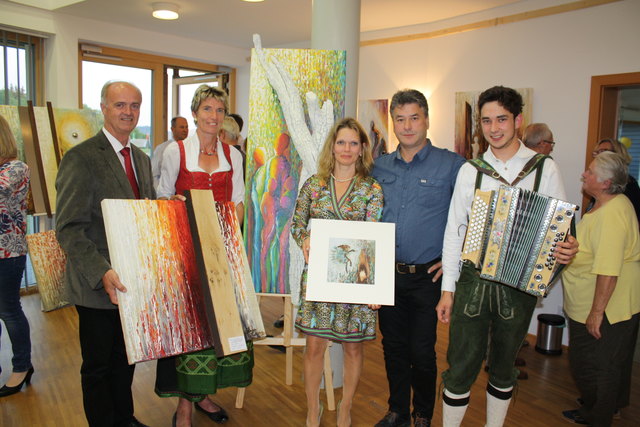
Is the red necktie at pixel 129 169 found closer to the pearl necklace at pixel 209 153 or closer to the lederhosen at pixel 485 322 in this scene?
the pearl necklace at pixel 209 153

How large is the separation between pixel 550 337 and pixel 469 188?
2.91 m

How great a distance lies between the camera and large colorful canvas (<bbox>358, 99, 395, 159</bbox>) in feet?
21.0

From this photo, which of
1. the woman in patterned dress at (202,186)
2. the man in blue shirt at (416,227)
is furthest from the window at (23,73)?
the man in blue shirt at (416,227)

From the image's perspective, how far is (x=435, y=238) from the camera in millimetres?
2631

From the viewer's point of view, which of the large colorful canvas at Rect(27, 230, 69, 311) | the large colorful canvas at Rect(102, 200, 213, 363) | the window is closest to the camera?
the large colorful canvas at Rect(102, 200, 213, 363)

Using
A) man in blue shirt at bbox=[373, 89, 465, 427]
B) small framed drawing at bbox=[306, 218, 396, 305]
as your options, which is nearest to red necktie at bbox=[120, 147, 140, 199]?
small framed drawing at bbox=[306, 218, 396, 305]

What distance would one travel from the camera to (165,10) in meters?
5.66

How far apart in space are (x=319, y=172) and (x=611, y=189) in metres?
1.79

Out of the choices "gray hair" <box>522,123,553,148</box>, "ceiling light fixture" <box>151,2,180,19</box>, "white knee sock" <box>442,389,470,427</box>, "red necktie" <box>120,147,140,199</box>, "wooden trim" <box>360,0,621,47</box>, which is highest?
"ceiling light fixture" <box>151,2,180,19</box>

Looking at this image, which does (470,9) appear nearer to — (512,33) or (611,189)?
(512,33)

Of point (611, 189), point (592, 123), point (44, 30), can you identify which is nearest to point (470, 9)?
point (592, 123)

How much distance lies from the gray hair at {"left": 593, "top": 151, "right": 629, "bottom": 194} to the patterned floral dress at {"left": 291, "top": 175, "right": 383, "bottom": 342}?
1.41 meters

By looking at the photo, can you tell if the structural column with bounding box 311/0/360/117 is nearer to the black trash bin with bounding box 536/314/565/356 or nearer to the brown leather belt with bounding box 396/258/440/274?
the brown leather belt with bounding box 396/258/440/274

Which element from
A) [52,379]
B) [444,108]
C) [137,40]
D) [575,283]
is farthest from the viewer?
[137,40]
